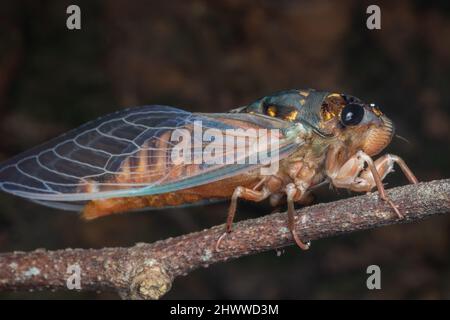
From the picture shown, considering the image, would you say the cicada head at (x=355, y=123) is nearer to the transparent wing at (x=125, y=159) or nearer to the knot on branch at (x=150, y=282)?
the transparent wing at (x=125, y=159)

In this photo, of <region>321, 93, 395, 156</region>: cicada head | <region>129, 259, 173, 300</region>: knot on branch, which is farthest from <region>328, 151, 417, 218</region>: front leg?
<region>129, 259, 173, 300</region>: knot on branch

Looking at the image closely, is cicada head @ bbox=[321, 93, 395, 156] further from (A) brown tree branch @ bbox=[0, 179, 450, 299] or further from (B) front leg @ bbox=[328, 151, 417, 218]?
(A) brown tree branch @ bbox=[0, 179, 450, 299]

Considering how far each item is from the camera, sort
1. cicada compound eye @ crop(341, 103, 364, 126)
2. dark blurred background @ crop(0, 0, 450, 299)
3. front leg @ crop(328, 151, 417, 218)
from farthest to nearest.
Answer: dark blurred background @ crop(0, 0, 450, 299)
cicada compound eye @ crop(341, 103, 364, 126)
front leg @ crop(328, 151, 417, 218)

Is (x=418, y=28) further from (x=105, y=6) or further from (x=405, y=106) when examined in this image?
(x=105, y=6)

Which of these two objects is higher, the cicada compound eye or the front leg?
the cicada compound eye

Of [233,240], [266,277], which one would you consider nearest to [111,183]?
[233,240]
